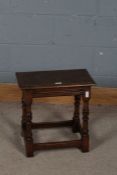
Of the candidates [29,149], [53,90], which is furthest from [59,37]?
[29,149]

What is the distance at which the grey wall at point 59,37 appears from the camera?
9.43 feet

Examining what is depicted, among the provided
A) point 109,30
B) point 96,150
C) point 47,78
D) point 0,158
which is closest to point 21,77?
point 47,78

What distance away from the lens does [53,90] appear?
2.24 metres

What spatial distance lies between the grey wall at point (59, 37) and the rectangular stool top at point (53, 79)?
0.53 meters

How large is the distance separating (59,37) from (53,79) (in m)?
0.69

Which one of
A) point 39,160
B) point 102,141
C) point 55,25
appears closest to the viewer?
point 39,160

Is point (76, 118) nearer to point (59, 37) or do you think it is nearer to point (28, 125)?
point (28, 125)

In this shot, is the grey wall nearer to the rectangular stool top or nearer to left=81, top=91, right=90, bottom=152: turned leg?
the rectangular stool top

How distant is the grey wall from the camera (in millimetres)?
2873

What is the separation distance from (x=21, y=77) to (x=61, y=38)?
69 cm

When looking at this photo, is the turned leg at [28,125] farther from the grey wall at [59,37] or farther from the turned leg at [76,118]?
the grey wall at [59,37]

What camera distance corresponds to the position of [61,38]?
296cm

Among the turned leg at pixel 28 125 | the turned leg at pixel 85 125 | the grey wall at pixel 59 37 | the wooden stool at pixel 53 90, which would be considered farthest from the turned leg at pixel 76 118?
the grey wall at pixel 59 37

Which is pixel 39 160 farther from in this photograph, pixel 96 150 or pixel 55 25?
pixel 55 25
